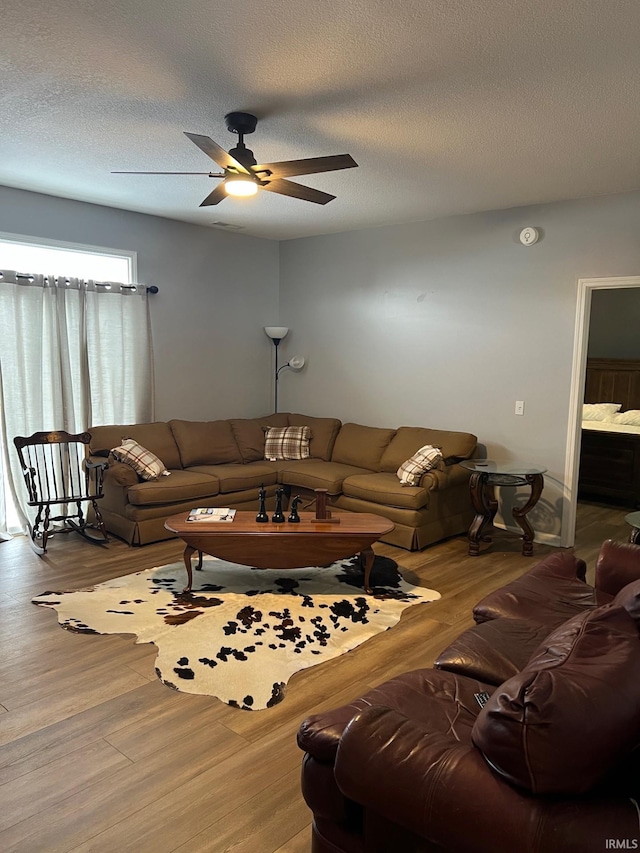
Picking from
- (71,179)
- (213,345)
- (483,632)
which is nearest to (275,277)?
(213,345)

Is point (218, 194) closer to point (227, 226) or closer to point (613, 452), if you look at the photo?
point (227, 226)

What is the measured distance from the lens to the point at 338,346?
21.6ft

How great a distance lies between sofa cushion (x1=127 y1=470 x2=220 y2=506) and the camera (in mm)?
4777

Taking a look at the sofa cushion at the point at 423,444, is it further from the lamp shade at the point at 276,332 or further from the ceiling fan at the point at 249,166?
the ceiling fan at the point at 249,166

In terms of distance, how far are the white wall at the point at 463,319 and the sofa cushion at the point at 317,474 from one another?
782 millimetres

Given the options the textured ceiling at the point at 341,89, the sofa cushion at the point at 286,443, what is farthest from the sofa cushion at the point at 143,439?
the textured ceiling at the point at 341,89

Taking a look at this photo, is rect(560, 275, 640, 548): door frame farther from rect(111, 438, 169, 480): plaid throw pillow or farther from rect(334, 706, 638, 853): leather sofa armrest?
rect(334, 706, 638, 853): leather sofa armrest

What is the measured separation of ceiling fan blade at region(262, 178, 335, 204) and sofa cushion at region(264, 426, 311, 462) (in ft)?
10.1

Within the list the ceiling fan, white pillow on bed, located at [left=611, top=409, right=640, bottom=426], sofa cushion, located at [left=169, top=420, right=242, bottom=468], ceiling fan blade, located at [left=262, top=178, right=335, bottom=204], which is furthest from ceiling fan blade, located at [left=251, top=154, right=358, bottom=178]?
white pillow on bed, located at [left=611, top=409, right=640, bottom=426]

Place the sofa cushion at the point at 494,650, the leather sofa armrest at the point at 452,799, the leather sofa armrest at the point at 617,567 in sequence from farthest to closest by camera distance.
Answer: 1. the leather sofa armrest at the point at 617,567
2. the sofa cushion at the point at 494,650
3. the leather sofa armrest at the point at 452,799

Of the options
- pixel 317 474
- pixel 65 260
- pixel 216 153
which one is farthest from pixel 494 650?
pixel 65 260

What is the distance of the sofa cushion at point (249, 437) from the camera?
241 inches

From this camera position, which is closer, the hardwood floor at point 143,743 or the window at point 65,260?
the hardwood floor at point 143,743

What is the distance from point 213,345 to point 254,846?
16.9ft
